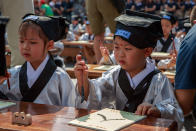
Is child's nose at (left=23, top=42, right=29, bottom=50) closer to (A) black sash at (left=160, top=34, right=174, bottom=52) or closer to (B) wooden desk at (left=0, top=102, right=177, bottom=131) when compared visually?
(B) wooden desk at (left=0, top=102, right=177, bottom=131)

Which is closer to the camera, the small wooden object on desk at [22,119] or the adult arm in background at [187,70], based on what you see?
the small wooden object on desk at [22,119]

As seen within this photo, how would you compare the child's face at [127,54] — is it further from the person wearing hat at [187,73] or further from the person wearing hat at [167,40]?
the person wearing hat at [167,40]

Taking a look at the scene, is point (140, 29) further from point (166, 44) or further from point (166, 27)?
point (166, 27)

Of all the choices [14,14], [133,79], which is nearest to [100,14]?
[14,14]

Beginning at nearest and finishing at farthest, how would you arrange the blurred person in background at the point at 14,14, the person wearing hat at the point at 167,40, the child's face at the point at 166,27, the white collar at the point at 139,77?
the white collar at the point at 139,77 → the blurred person in background at the point at 14,14 → the person wearing hat at the point at 167,40 → the child's face at the point at 166,27

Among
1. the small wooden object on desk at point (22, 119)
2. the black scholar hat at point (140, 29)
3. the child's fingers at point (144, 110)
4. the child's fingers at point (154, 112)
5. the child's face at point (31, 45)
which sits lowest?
the child's fingers at point (154, 112)

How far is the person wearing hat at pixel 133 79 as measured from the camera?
84.7 inches

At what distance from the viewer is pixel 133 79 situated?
2.38 meters

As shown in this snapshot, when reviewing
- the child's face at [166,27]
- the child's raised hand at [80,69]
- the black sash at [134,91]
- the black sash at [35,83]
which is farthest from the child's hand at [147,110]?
the child's face at [166,27]

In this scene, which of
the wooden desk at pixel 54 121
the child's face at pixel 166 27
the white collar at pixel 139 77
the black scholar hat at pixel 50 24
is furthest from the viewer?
the child's face at pixel 166 27

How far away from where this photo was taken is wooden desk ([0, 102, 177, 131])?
5.48ft

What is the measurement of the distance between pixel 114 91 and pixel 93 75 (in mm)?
1192

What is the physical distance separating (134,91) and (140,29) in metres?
0.46

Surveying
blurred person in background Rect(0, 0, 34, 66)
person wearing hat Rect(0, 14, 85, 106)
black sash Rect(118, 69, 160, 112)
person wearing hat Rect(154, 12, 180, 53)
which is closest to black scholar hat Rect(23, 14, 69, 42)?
person wearing hat Rect(0, 14, 85, 106)
